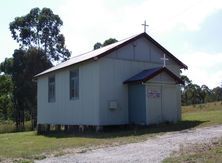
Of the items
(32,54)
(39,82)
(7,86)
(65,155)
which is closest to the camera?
(65,155)

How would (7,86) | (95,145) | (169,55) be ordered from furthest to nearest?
(7,86), (169,55), (95,145)

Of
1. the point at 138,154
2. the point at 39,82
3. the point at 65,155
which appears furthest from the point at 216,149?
the point at 39,82

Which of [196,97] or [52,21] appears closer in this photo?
[52,21]

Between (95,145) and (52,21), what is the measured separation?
1474 inches

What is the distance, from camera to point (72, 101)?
26.2 metres

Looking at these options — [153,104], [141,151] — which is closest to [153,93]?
[153,104]

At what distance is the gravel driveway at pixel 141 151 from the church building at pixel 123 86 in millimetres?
7001

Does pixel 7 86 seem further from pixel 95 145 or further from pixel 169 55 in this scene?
pixel 95 145

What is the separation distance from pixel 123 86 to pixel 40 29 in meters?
29.1

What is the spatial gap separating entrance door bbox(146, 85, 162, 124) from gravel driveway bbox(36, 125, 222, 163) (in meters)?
6.48

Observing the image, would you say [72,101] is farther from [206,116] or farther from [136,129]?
[206,116]


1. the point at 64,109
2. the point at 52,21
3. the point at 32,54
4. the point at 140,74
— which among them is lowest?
the point at 64,109

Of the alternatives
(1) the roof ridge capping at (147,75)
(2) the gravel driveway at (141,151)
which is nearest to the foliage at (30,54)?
(1) the roof ridge capping at (147,75)

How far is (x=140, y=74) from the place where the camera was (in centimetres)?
2470
